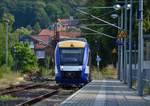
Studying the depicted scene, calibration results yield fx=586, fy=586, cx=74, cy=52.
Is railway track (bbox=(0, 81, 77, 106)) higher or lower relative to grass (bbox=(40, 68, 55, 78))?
lower

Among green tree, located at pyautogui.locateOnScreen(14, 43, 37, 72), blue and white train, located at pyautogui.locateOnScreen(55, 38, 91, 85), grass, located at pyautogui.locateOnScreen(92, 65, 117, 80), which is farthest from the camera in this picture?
green tree, located at pyautogui.locateOnScreen(14, 43, 37, 72)

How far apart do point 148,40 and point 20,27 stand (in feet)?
451

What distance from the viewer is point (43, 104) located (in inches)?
1056

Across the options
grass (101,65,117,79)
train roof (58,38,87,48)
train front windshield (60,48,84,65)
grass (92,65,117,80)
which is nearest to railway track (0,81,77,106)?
train front windshield (60,48,84,65)

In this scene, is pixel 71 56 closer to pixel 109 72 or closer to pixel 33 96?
pixel 33 96

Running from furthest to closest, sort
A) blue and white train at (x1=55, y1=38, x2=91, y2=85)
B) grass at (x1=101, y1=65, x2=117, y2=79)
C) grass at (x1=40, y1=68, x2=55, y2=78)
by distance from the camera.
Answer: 1. grass at (x1=101, y1=65, x2=117, y2=79)
2. grass at (x1=40, y1=68, x2=55, y2=78)
3. blue and white train at (x1=55, y1=38, x2=91, y2=85)

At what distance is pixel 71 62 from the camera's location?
4431cm

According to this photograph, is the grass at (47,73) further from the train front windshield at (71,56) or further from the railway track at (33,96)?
the railway track at (33,96)

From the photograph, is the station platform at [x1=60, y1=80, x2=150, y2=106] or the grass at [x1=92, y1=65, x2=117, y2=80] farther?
the grass at [x1=92, y1=65, x2=117, y2=80]

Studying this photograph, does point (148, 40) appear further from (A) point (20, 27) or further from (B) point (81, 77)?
(A) point (20, 27)

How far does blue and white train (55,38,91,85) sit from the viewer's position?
44.2 metres

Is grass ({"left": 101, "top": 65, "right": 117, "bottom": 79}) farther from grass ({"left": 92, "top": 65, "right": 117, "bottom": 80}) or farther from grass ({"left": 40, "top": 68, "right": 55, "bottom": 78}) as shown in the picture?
grass ({"left": 40, "top": 68, "right": 55, "bottom": 78})

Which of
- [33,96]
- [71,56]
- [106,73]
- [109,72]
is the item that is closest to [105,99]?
[33,96]

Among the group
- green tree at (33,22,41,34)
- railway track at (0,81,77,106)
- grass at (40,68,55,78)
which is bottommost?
railway track at (0,81,77,106)
